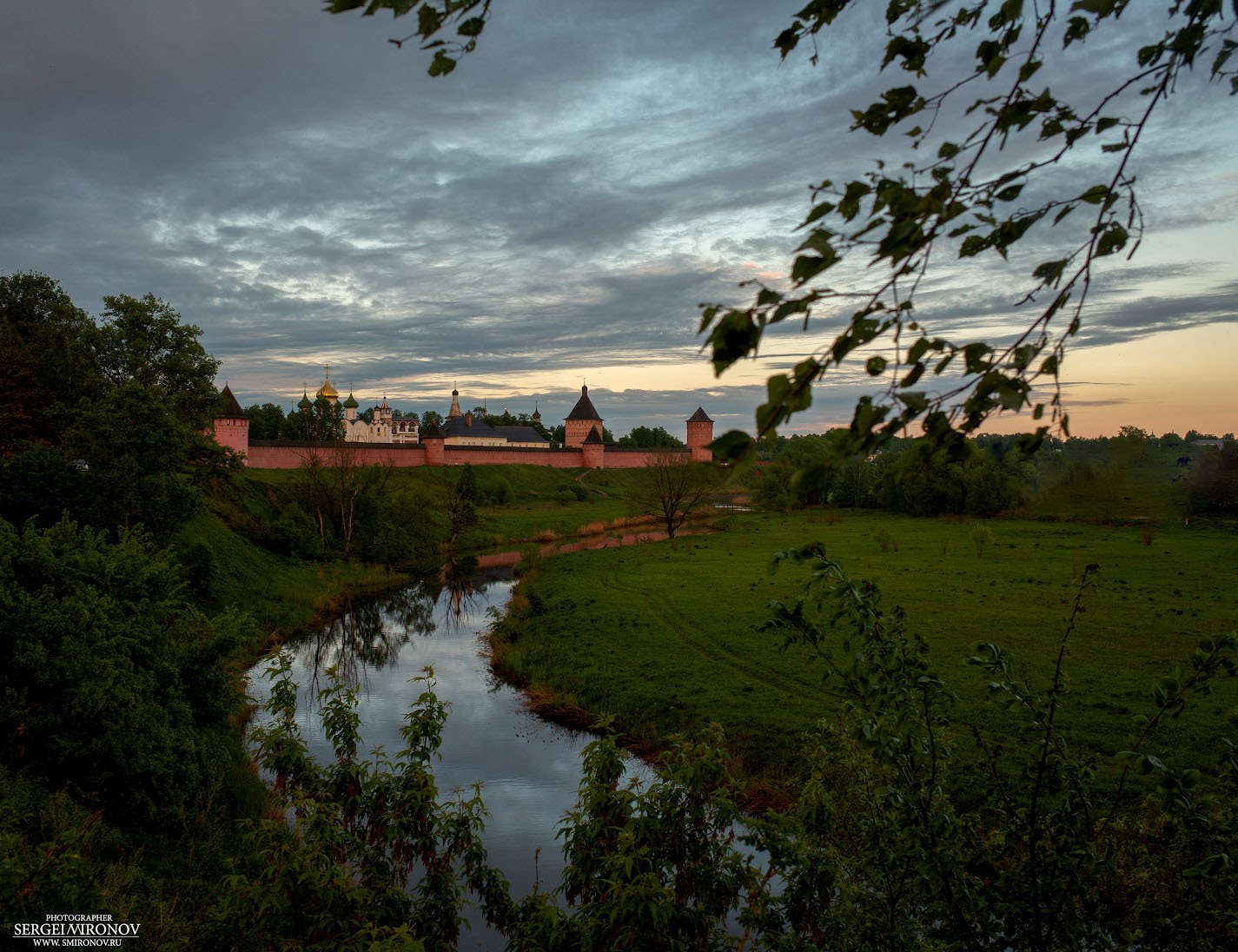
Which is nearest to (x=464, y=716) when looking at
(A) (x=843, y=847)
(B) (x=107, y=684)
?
(B) (x=107, y=684)

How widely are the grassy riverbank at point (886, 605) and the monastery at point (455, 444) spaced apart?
1886 cm

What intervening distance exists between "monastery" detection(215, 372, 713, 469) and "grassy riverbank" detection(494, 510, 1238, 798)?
18.9 metres

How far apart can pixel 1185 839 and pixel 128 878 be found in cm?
840

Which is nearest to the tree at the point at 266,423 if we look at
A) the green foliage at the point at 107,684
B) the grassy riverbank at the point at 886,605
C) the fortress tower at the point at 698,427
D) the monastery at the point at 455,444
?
the monastery at the point at 455,444

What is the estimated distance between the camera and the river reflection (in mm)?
11226

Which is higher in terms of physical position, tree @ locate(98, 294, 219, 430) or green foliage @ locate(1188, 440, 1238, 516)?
tree @ locate(98, 294, 219, 430)

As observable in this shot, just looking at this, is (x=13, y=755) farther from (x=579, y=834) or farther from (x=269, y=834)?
(x=579, y=834)

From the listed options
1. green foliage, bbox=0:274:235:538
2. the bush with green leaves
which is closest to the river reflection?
the bush with green leaves

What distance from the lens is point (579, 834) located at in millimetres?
5426

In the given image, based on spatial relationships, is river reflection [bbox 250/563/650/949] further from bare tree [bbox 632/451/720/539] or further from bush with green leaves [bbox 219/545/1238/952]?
bare tree [bbox 632/451/720/539]

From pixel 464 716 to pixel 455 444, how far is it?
6323 centimetres

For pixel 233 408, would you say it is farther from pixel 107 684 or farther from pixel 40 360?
pixel 107 684

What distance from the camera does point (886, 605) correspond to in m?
19.5

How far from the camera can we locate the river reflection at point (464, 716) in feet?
36.8
